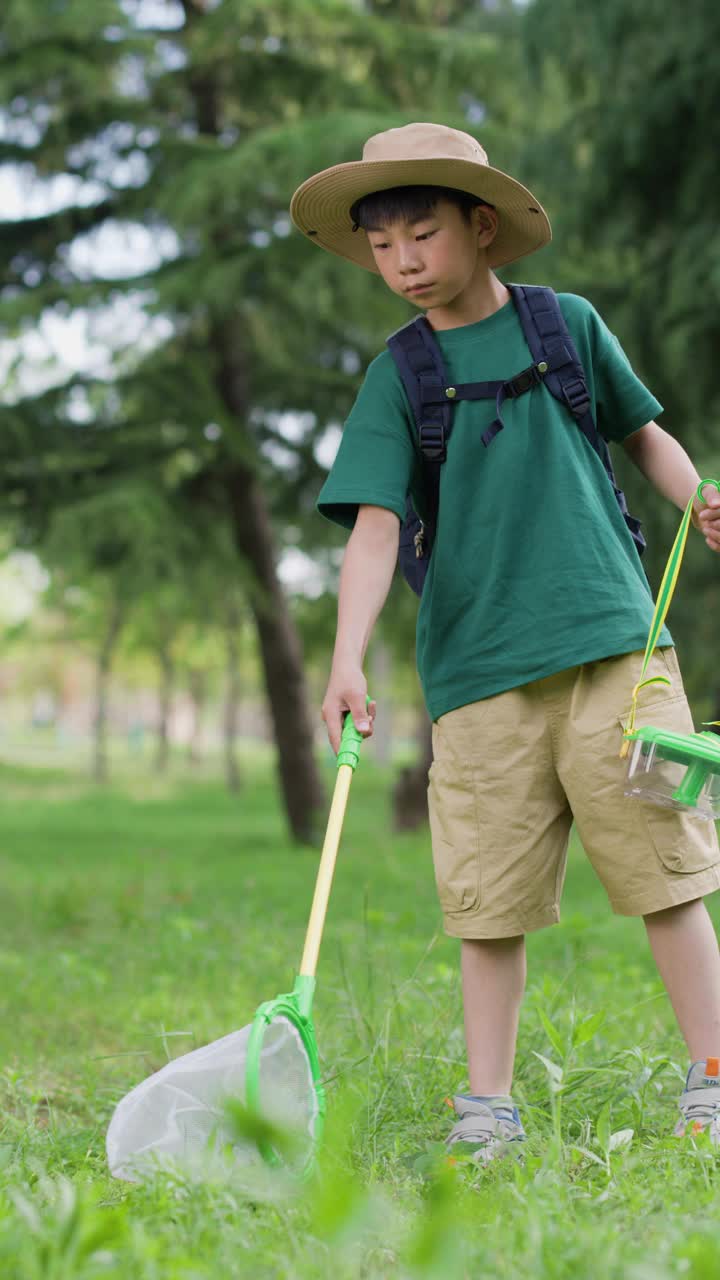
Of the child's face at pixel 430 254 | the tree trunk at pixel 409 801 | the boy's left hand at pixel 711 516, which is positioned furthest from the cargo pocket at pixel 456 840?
the tree trunk at pixel 409 801

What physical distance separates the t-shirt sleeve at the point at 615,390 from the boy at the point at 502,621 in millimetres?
97

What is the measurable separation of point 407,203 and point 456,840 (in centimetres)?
121

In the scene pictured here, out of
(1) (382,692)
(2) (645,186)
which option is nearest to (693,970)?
(2) (645,186)

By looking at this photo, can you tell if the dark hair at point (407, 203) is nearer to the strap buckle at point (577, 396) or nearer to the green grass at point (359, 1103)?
the strap buckle at point (577, 396)

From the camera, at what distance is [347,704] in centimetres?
250

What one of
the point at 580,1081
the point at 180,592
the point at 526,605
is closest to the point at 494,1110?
the point at 580,1081

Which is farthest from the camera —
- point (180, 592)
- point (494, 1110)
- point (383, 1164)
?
point (180, 592)

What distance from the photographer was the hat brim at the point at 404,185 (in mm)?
2631

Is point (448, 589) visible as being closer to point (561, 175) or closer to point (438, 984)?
point (438, 984)

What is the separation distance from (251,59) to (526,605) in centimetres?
823

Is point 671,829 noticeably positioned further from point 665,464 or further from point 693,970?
point 665,464

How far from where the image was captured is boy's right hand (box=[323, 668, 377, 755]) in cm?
249

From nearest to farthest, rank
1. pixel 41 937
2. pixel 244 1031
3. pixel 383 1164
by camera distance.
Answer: pixel 244 1031 → pixel 383 1164 → pixel 41 937

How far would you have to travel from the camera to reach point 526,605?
2676mm
